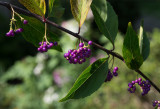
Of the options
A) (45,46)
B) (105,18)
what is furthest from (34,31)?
(105,18)

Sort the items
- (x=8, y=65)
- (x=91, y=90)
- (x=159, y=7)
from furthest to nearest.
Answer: (x=159, y=7), (x=8, y=65), (x=91, y=90)

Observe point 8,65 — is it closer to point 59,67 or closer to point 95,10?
point 59,67

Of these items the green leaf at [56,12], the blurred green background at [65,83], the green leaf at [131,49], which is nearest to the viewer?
the green leaf at [131,49]

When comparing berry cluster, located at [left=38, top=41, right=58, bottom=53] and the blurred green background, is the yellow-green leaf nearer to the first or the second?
berry cluster, located at [left=38, top=41, right=58, bottom=53]

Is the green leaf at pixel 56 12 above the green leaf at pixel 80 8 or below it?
below

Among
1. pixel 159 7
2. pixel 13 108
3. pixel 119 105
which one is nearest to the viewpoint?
pixel 119 105

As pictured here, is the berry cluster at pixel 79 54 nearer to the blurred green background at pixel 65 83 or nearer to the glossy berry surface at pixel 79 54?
the glossy berry surface at pixel 79 54

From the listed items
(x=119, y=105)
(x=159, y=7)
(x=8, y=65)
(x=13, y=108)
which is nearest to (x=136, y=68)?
(x=119, y=105)

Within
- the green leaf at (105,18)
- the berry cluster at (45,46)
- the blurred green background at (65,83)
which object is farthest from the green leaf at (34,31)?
the blurred green background at (65,83)
